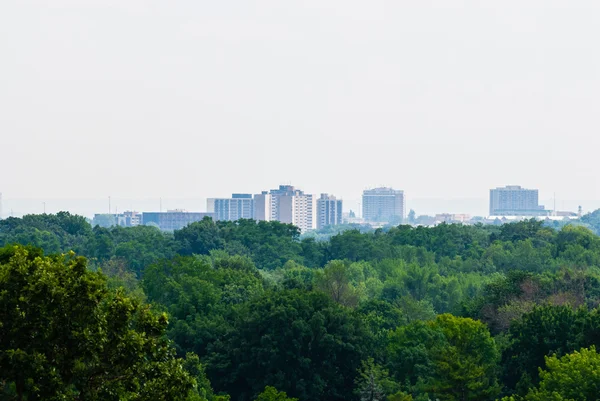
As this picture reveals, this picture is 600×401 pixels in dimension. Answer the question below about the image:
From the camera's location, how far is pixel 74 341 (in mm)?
25625

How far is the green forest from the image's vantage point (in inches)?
1011

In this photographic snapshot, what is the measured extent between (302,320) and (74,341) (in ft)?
90.1

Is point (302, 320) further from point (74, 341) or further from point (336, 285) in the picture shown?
point (74, 341)

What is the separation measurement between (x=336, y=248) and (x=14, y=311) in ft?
316

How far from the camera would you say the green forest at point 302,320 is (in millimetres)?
25672

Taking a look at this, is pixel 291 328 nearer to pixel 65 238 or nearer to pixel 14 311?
pixel 14 311

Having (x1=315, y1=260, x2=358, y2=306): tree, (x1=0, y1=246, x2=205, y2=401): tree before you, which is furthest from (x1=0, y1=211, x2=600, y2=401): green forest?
(x1=315, y1=260, x2=358, y2=306): tree

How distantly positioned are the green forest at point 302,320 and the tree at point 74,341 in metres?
0.03

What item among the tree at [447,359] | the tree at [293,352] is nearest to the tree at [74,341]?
the tree at [447,359]

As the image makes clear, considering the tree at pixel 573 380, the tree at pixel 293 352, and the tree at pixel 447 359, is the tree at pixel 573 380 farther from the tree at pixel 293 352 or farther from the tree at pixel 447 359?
the tree at pixel 293 352

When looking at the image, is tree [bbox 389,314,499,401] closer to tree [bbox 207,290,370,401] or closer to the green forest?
the green forest

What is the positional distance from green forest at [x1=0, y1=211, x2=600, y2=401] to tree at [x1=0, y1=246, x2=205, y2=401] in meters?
0.03

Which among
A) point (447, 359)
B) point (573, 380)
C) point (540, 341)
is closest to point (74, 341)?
point (573, 380)

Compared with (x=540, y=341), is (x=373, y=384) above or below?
below
